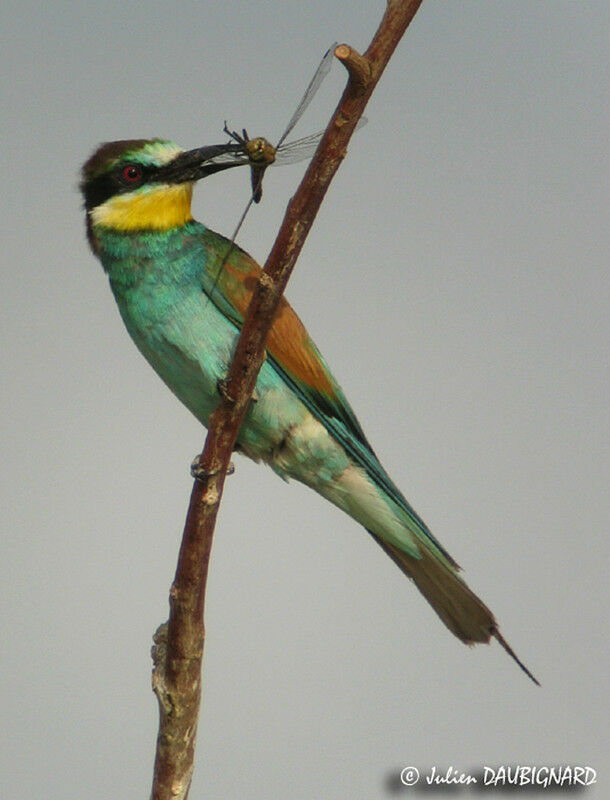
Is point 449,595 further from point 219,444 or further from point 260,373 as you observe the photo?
point 219,444

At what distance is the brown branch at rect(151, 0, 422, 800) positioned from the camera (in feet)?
6.69

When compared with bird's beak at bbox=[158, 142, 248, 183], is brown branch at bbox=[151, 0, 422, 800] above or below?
below

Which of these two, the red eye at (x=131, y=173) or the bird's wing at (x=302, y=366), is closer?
the bird's wing at (x=302, y=366)

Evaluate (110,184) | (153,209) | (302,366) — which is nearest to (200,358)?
(302,366)

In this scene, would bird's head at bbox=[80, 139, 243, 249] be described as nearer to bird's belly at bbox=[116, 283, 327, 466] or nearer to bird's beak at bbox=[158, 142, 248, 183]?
bird's beak at bbox=[158, 142, 248, 183]

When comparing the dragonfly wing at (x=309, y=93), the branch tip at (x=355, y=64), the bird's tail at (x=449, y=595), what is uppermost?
the dragonfly wing at (x=309, y=93)

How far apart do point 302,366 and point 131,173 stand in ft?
3.05

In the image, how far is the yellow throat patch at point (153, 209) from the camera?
11.8 ft

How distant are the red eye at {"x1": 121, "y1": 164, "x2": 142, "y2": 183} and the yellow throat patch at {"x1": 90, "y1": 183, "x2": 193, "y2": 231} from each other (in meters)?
0.06

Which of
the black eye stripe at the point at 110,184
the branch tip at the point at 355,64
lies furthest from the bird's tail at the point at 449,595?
the branch tip at the point at 355,64

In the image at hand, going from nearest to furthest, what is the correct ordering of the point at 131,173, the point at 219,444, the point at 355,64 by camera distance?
the point at 355,64 → the point at 219,444 → the point at 131,173

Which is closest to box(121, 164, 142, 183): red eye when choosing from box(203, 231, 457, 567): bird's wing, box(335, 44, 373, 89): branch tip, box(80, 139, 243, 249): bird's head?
box(80, 139, 243, 249): bird's head

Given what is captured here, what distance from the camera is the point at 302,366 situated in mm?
3396

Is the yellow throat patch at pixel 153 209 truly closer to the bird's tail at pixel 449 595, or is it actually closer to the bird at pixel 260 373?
the bird at pixel 260 373
